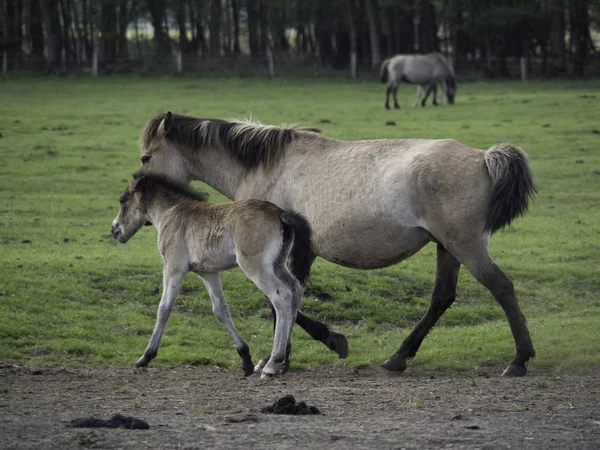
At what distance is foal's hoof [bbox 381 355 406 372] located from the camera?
30.5 ft

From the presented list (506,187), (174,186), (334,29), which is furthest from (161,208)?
(334,29)

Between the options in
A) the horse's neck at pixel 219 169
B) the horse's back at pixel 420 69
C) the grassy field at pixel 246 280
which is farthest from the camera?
the horse's back at pixel 420 69

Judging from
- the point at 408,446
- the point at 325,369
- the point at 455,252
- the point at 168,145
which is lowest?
the point at 325,369

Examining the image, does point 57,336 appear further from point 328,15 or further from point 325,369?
point 328,15

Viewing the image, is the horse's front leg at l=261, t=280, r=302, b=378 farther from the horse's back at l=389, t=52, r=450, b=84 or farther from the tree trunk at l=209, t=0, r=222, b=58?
the tree trunk at l=209, t=0, r=222, b=58

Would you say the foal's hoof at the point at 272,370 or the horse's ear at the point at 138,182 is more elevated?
the horse's ear at the point at 138,182

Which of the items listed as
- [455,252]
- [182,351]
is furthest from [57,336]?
[455,252]

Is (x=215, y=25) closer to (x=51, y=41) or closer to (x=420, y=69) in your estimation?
(x=51, y=41)

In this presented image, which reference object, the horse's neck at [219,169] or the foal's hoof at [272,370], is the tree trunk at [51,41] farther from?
the foal's hoof at [272,370]

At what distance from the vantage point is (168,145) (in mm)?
10250

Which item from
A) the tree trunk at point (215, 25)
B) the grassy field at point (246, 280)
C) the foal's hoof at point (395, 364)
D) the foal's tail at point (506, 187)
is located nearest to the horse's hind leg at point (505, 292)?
the foal's tail at point (506, 187)

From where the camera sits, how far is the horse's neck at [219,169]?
10062mm

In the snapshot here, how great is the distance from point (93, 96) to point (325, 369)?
29.5m

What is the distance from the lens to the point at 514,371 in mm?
8891
